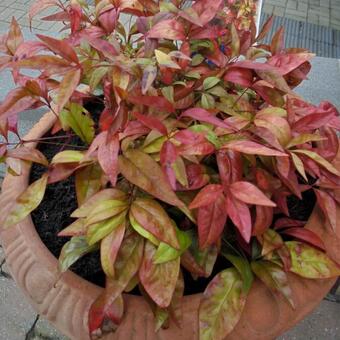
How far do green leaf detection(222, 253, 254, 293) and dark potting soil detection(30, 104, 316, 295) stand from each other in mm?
86

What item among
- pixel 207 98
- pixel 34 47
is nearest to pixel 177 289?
pixel 207 98

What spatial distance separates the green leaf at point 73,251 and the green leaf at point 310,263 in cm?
34

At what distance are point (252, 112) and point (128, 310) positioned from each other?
16.3 inches

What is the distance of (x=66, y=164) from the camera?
2.46 ft

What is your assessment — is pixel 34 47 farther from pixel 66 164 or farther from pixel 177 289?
pixel 177 289

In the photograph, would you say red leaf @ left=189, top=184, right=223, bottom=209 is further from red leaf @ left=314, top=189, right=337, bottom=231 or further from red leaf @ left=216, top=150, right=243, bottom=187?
red leaf @ left=314, top=189, right=337, bottom=231

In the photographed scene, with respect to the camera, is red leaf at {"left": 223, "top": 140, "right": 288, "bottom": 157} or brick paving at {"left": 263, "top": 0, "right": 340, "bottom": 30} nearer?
red leaf at {"left": 223, "top": 140, "right": 288, "bottom": 157}

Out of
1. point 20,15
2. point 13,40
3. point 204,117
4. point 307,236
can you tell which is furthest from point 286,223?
point 20,15

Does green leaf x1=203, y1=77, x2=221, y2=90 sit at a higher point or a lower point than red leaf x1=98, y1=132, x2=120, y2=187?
lower

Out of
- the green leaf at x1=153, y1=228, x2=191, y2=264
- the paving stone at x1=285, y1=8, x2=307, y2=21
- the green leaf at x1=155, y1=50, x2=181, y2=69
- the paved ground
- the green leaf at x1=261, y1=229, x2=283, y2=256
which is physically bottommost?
the paving stone at x1=285, y1=8, x2=307, y2=21

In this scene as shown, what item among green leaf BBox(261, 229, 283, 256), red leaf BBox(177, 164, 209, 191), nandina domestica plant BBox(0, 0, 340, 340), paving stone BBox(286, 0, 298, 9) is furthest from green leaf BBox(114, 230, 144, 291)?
paving stone BBox(286, 0, 298, 9)

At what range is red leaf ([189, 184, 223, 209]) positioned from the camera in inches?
24.5

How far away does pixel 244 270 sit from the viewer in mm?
745

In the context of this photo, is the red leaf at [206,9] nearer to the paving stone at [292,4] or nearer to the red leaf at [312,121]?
the red leaf at [312,121]
